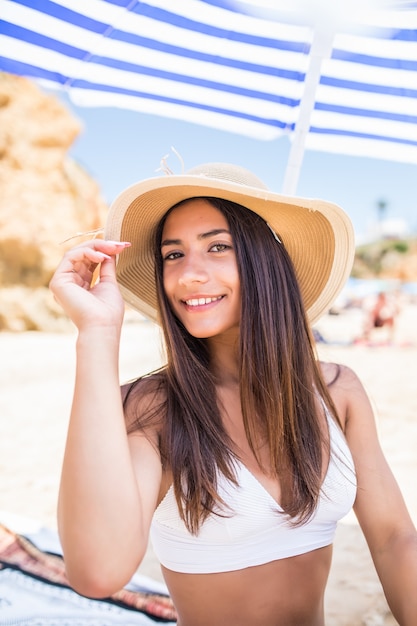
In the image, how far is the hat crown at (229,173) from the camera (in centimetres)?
187

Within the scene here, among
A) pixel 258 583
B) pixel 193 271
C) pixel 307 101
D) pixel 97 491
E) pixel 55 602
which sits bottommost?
pixel 55 602

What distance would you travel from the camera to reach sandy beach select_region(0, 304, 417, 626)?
3156 mm

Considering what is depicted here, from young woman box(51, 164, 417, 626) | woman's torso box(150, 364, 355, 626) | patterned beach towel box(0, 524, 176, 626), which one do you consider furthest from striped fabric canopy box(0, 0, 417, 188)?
patterned beach towel box(0, 524, 176, 626)

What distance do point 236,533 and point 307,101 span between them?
1956 millimetres

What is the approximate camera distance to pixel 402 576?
5.52 ft

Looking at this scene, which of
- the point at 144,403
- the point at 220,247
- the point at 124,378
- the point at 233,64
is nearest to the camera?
the point at 144,403

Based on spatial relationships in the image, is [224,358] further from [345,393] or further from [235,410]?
[345,393]

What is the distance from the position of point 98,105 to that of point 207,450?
202 centimetres

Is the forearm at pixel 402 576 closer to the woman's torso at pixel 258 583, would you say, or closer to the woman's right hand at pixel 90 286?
the woman's torso at pixel 258 583

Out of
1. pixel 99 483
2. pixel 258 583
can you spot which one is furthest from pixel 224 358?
pixel 99 483

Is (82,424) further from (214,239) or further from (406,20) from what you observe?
(406,20)

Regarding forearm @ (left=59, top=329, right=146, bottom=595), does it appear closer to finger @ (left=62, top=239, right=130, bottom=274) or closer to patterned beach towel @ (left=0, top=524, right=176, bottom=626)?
finger @ (left=62, top=239, right=130, bottom=274)

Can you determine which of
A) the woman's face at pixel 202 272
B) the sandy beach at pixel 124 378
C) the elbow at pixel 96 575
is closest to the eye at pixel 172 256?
the woman's face at pixel 202 272

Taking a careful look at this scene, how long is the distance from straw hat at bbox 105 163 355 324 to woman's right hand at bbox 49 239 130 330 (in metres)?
0.23
